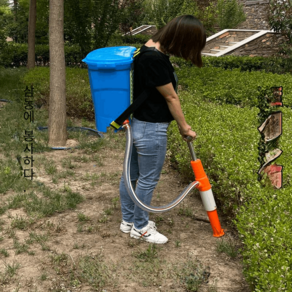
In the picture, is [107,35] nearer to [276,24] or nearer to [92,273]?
[276,24]

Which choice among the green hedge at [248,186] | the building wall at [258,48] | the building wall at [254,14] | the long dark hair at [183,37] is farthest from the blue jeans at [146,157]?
the building wall at [254,14]

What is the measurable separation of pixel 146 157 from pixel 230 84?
14.7ft

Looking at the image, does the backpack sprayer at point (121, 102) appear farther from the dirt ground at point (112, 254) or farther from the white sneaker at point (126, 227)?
the white sneaker at point (126, 227)

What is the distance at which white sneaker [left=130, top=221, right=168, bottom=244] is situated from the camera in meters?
3.36

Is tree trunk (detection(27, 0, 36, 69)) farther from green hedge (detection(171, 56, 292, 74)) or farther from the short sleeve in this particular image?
the short sleeve

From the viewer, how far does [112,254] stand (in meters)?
3.20

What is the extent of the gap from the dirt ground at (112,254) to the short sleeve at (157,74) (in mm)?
1323

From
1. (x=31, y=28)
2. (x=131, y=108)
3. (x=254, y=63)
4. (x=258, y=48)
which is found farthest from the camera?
(x=258, y=48)

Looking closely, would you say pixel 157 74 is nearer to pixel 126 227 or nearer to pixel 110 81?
pixel 110 81

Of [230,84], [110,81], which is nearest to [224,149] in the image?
[110,81]

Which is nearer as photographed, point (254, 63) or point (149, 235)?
point (149, 235)

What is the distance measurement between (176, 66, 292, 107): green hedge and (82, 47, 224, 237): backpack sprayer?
3466 millimetres

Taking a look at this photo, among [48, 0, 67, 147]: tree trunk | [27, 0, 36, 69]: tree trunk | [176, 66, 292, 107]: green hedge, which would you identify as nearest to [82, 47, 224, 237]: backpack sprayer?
[48, 0, 67, 147]: tree trunk

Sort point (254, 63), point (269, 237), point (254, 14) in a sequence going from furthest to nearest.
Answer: point (254, 14)
point (254, 63)
point (269, 237)
